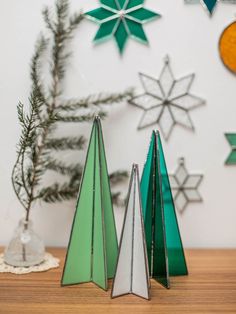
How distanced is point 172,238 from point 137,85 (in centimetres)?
35

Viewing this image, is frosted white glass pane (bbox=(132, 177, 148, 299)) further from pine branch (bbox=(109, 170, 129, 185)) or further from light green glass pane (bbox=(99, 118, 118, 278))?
pine branch (bbox=(109, 170, 129, 185))

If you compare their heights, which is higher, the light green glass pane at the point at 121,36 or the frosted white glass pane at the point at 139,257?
the light green glass pane at the point at 121,36

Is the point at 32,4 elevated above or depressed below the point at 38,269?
above

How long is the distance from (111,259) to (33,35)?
517 mm

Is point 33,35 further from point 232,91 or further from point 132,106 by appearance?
point 232,91

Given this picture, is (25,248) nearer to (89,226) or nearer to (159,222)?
(89,226)

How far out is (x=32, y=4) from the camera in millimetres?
968

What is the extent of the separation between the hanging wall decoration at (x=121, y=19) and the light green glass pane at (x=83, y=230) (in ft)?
0.99

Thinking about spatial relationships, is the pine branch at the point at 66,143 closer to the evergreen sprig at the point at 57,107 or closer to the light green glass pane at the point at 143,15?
the evergreen sprig at the point at 57,107

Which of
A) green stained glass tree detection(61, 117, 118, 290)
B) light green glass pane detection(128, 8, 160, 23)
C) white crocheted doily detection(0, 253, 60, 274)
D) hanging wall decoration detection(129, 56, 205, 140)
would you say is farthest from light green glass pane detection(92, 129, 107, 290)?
light green glass pane detection(128, 8, 160, 23)

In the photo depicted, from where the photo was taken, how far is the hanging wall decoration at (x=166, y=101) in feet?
3.22

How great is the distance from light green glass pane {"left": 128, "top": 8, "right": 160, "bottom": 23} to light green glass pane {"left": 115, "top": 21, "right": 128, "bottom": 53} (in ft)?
0.11

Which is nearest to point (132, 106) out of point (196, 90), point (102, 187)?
point (196, 90)

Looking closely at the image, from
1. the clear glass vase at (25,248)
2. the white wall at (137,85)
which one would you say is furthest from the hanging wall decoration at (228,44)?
the clear glass vase at (25,248)
